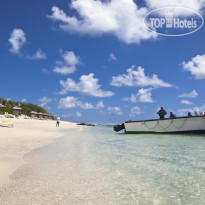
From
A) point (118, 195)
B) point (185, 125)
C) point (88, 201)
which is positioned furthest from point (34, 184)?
point (185, 125)

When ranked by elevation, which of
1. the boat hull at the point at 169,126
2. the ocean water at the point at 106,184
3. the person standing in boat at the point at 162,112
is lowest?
the ocean water at the point at 106,184

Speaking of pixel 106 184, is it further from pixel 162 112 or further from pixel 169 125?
pixel 162 112

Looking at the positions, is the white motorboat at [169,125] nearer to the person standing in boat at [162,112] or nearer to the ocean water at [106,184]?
the person standing in boat at [162,112]

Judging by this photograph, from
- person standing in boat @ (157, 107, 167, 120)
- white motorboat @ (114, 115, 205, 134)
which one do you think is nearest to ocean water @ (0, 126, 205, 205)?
white motorboat @ (114, 115, 205, 134)

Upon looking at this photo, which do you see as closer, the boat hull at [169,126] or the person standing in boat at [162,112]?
the boat hull at [169,126]

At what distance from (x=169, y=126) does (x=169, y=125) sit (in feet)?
0.30

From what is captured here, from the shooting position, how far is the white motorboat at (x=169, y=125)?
15.7 m

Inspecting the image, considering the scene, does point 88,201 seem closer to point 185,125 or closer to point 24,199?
point 24,199

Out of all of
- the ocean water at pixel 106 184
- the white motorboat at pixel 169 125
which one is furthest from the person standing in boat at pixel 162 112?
the ocean water at pixel 106 184

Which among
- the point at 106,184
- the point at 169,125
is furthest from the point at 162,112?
the point at 106,184

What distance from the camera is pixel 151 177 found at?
4.02 metres

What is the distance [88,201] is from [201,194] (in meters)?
1.85

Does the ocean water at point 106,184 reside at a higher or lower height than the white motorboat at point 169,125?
lower

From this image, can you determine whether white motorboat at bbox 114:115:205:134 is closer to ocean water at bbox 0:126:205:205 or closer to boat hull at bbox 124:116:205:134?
boat hull at bbox 124:116:205:134
